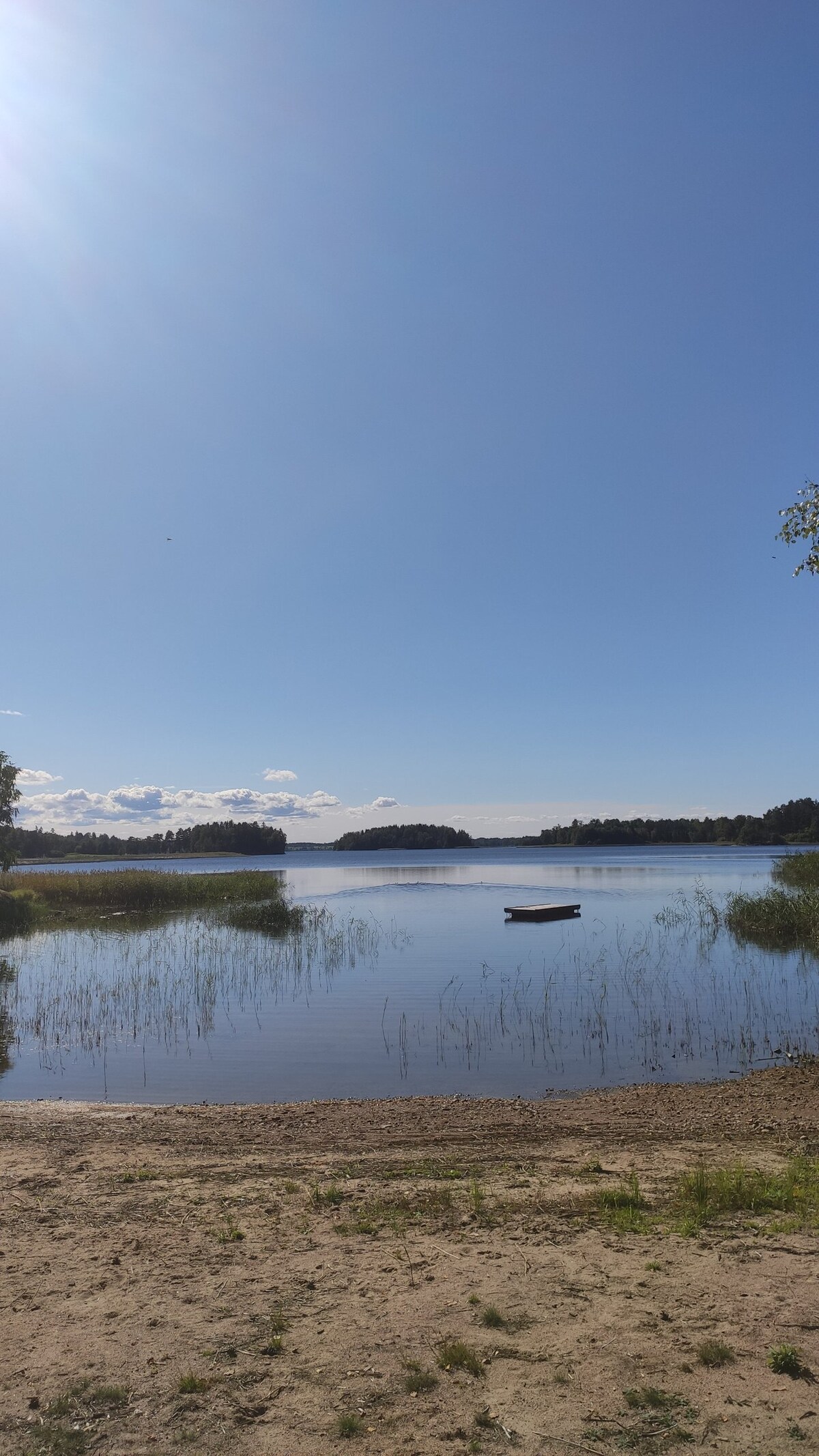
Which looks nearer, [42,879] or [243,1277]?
[243,1277]

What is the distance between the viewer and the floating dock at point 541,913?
38.3 metres

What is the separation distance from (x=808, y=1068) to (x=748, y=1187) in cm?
705

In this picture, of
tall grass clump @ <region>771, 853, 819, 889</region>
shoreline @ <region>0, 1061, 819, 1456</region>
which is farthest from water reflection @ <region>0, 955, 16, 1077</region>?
tall grass clump @ <region>771, 853, 819, 889</region>

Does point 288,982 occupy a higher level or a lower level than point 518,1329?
lower

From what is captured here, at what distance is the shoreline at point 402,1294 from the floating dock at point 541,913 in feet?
94.2

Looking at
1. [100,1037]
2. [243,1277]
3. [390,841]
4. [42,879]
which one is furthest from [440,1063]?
[390,841]

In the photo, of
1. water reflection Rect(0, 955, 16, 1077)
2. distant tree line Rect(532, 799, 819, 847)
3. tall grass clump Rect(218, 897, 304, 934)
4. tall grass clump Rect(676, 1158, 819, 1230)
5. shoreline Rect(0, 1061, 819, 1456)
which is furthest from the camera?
distant tree line Rect(532, 799, 819, 847)

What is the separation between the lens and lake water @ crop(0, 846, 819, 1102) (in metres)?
14.2

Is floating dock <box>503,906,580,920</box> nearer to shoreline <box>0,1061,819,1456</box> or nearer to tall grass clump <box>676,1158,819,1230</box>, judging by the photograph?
shoreline <box>0,1061,819,1456</box>

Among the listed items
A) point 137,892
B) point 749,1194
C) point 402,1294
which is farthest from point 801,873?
point 402,1294

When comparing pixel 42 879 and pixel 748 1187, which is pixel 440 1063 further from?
pixel 42 879

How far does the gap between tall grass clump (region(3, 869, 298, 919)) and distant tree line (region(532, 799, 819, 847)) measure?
108714mm

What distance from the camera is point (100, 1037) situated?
1766cm

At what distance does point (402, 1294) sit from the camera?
5.60 m
